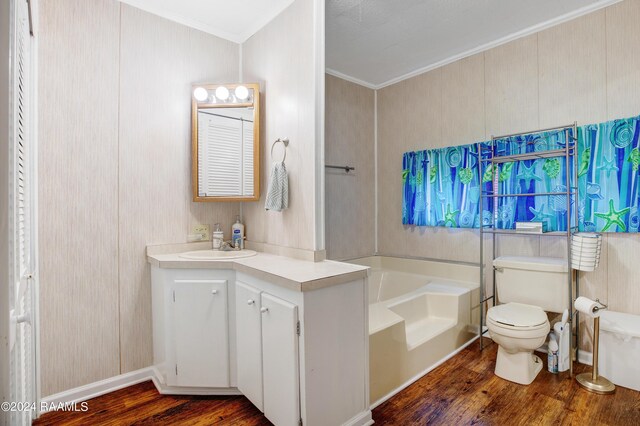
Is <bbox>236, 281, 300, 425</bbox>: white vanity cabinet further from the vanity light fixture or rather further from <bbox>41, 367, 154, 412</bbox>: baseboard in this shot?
the vanity light fixture

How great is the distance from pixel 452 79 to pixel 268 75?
6.13 ft

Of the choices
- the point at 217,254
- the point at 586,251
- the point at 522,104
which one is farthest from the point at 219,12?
the point at 586,251

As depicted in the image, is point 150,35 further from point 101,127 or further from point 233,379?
point 233,379

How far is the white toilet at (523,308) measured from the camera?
216cm

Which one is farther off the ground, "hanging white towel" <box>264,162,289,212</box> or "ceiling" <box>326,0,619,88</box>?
"ceiling" <box>326,0,619,88</box>

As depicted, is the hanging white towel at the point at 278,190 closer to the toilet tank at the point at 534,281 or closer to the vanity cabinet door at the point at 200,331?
the vanity cabinet door at the point at 200,331

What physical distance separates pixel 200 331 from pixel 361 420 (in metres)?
1.07

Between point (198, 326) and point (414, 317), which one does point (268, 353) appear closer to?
point (198, 326)

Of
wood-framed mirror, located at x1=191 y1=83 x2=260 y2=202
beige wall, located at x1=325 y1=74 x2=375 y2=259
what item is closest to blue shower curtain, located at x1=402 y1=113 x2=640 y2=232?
beige wall, located at x1=325 y1=74 x2=375 y2=259

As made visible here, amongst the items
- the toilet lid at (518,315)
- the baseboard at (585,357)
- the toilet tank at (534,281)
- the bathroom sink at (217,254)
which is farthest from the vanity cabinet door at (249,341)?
the baseboard at (585,357)

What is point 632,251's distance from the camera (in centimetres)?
226

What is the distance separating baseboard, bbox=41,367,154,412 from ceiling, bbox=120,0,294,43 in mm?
2533

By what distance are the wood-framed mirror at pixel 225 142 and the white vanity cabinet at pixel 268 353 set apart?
820 millimetres

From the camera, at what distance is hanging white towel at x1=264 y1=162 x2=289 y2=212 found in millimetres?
2178
